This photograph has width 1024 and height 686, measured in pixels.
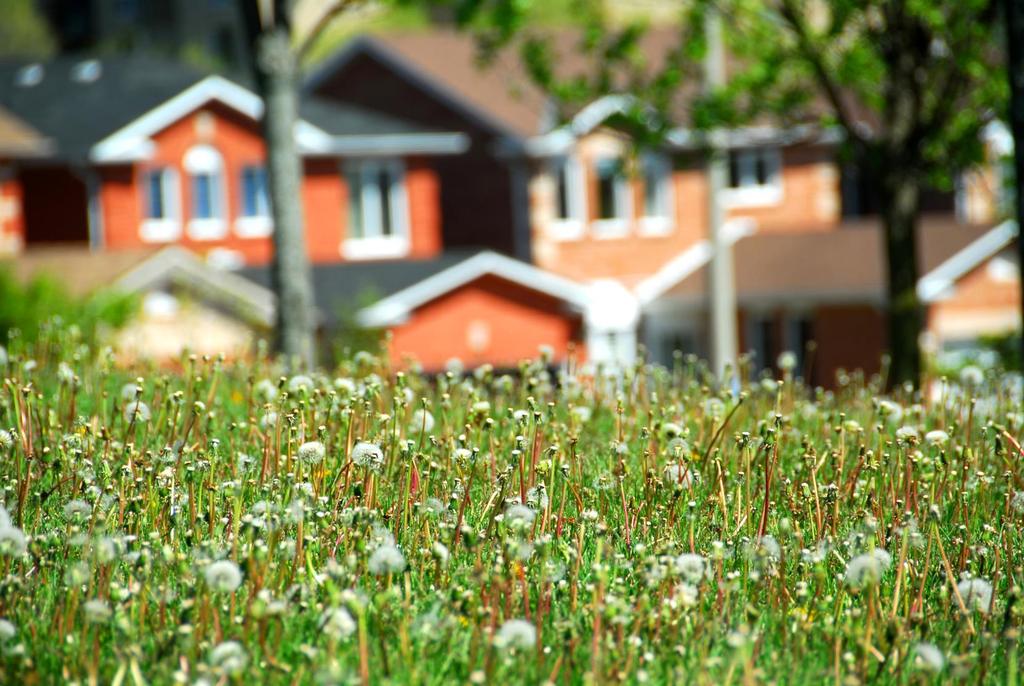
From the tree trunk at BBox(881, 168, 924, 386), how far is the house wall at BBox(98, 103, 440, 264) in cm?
1752

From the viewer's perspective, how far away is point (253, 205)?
3438cm

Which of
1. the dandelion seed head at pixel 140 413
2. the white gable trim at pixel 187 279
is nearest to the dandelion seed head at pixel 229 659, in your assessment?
the dandelion seed head at pixel 140 413

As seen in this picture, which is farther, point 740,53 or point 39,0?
point 39,0

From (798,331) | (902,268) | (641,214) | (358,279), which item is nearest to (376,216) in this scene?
(358,279)

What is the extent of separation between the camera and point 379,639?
4746 mm

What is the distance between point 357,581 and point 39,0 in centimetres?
9297

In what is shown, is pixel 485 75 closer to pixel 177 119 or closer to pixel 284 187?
pixel 177 119

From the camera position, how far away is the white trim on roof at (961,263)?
107 feet

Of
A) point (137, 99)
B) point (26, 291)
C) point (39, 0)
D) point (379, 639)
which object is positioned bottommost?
point (379, 639)

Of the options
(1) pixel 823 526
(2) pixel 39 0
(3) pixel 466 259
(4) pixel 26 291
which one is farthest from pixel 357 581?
(2) pixel 39 0

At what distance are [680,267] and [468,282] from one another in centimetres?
548

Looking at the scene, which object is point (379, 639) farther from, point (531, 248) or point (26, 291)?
point (531, 248)

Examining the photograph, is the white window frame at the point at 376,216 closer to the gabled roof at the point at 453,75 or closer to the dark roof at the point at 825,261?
the gabled roof at the point at 453,75

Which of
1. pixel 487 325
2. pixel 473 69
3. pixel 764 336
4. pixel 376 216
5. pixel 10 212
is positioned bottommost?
pixel 764 336
